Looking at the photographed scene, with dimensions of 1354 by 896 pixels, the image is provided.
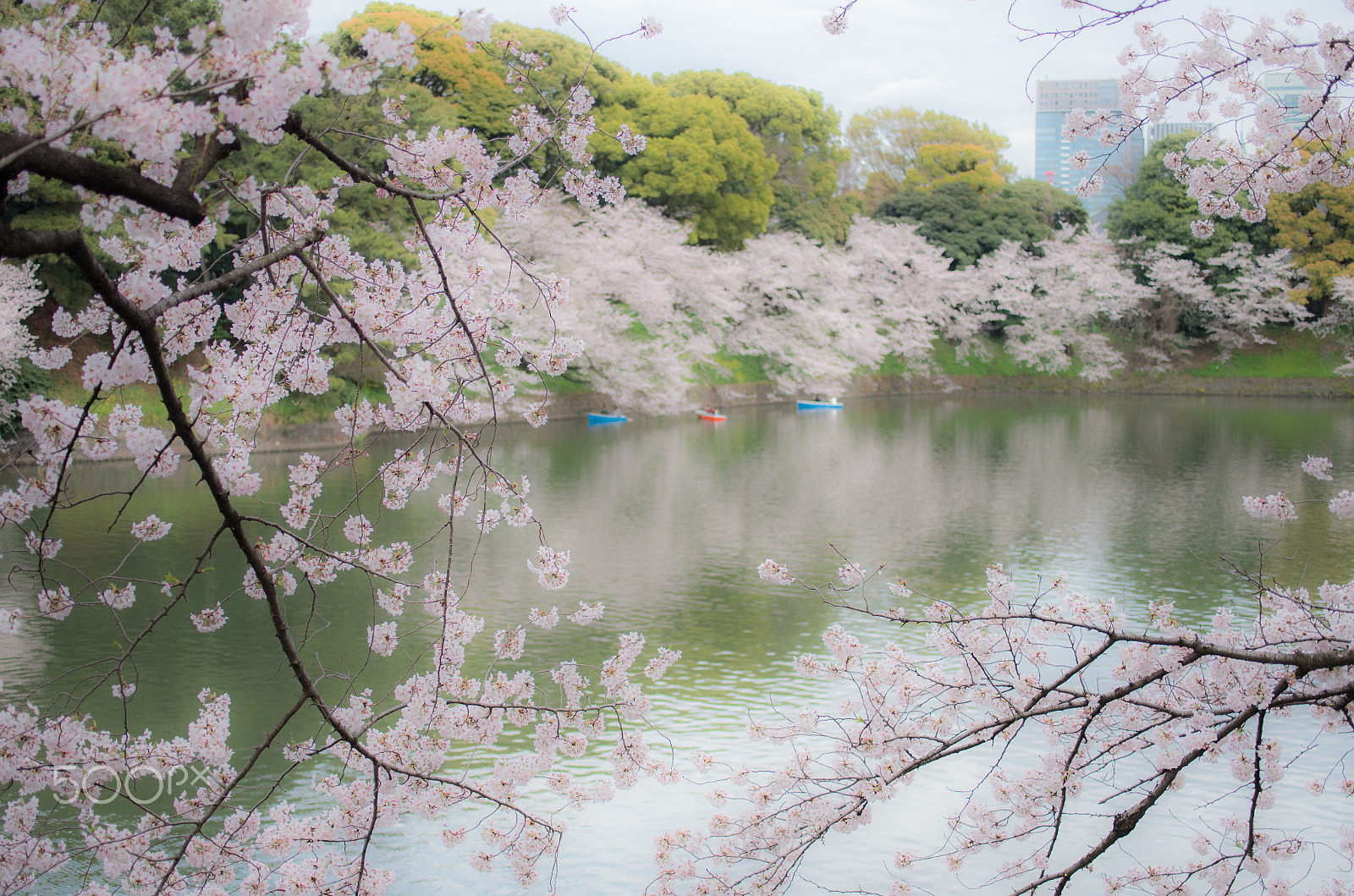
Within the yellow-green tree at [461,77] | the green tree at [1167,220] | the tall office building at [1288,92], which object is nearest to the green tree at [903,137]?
the green tree at [1167,220]

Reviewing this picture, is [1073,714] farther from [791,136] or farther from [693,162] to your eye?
[791,136]

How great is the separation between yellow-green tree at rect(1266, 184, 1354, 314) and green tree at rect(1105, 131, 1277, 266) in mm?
547

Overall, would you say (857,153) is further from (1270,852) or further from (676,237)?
(1270,852)

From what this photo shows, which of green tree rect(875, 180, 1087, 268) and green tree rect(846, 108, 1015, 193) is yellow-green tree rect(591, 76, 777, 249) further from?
green tree rect(846, 108, 1015, 193)

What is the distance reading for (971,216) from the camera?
97.2ft

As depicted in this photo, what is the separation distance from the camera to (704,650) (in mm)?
6133

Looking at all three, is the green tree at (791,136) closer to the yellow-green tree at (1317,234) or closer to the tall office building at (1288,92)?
the yellow-green tree at (1317,234)

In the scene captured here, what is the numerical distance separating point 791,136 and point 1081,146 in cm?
2166

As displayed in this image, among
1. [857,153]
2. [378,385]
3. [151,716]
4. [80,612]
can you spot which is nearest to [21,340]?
[378,385]

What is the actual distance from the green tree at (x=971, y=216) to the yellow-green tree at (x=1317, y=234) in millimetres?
5534

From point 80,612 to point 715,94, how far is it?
2182cm

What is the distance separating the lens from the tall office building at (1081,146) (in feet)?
10.00

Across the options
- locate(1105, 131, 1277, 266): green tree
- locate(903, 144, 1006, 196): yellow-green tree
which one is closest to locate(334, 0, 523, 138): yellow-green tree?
locate(903, 144, 1006, 196): yellow-green tree

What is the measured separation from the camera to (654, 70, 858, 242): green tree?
1024 inches
